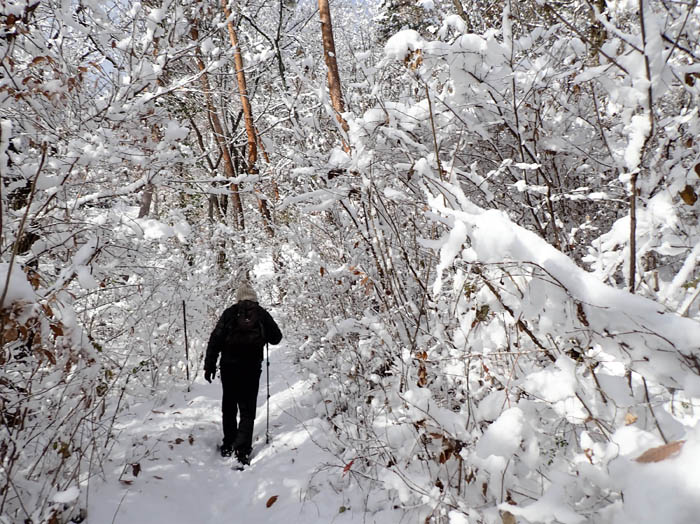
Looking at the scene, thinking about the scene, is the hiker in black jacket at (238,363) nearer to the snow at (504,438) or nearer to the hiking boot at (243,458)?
the hiking boot at (243,458)

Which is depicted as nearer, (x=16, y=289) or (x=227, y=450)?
(x=16, y=289)

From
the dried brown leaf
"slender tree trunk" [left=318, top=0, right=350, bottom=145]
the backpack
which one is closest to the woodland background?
the dried brown leaf

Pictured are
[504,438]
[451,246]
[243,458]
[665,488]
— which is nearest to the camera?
[665,488]

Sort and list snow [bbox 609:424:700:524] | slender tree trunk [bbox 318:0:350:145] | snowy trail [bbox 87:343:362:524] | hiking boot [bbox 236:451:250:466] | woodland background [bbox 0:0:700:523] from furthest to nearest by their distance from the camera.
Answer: slender tree trunk [bbox 318:0:350:145] → hiking boot [bbox 236:451:250:466] → snowy trail [bbox 87:343:362:524] → woodland background [bbox 0:0:700:523] → snow [bbox 609:424:700:524]

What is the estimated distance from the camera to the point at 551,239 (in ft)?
10.4

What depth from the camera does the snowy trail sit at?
10.3 feet

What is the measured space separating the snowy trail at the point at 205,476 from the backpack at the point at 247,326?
101 cm

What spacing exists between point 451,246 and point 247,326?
3.48 m

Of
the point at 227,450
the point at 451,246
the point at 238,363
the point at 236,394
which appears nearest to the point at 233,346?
the point at 238,363

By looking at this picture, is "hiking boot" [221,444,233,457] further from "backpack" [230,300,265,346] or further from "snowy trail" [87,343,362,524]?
"backpack" [230,300,265,346]

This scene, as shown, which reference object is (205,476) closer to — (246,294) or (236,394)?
(236,394)

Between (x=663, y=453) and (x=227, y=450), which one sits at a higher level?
(x=663, y=453)

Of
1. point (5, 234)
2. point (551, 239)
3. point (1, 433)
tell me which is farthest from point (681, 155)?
point (1, 433)

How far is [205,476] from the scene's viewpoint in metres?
3.91
